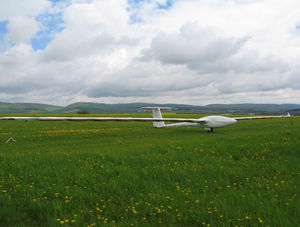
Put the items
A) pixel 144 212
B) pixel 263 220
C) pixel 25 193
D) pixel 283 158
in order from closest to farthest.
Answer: pixel 263 220
pixel 144 212
pixel 25 193
pixel 283 158

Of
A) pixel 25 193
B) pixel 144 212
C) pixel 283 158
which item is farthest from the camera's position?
pixel 283 158

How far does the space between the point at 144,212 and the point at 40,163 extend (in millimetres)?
5316

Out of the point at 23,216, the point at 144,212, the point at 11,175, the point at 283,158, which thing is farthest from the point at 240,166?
the point at 11,175

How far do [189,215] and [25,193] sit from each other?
4008mm

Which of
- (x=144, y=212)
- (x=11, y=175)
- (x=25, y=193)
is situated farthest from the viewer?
(x=11, y=175)

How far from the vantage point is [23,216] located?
445cm

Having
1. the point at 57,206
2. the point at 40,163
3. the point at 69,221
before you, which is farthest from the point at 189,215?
the point at 40,163

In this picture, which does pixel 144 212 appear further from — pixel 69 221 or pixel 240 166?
pixel 240 166

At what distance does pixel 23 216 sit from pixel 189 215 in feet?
10.8

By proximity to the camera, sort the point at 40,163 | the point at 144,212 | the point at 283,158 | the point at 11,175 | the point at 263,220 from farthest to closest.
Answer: the point at 283,158 → the point at 40,163 → the point at 11,175 → the point at 144,212 → the point at 263,220

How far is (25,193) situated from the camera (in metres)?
5.55

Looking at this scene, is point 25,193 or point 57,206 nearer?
A: point 57,206

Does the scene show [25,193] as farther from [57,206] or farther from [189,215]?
[189,215]

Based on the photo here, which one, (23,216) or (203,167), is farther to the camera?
(203,167)
